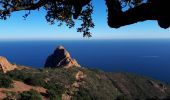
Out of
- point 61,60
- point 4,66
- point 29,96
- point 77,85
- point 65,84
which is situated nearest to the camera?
point 29,96

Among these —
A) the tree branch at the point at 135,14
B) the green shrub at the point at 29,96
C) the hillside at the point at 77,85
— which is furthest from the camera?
the hillside at the point at 77,85

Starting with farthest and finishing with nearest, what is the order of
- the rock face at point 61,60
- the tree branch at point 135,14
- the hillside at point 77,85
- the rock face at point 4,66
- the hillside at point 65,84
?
the rock face at point 61,60 < the rock face at point 4,66 < the hillside at point 77,85 < the hillside at point 65,84 < the tree branch at point 135,14

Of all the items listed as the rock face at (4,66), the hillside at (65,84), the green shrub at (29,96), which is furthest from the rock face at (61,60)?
the green shrub at (29,96)

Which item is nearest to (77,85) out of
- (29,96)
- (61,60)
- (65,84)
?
(65,84)

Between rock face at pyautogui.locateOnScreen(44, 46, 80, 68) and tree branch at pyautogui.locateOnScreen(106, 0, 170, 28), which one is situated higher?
tree branch at pyautogui.locateOnScreen(106, 0, 170, 28)

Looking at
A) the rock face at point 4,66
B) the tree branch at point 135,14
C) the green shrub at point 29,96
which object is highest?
the tree branch at point 135,14

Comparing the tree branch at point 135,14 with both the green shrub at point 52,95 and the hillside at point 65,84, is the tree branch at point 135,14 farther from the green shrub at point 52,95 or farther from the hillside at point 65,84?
the green shrub at point 52,95

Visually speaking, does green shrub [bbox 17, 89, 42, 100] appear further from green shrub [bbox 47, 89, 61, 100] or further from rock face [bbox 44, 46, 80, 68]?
rock face [bbox 44, 46, 80, 68]

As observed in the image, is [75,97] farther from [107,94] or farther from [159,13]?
[159,13]

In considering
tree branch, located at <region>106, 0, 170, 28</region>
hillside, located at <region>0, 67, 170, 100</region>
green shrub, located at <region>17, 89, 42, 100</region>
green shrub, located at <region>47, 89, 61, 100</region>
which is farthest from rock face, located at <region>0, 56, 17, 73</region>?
tree branch, located at <region>106, 0, 170, 28</region>

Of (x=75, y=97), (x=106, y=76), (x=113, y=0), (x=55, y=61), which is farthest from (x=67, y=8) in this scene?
(x=55, y=61)

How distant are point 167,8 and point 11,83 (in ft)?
177

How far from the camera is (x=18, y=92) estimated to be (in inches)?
2190

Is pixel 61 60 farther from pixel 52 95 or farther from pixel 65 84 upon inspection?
pixel 52 95
